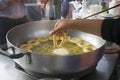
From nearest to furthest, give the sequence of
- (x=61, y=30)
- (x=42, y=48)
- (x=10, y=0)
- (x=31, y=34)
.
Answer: (x=61, y=30), (x=42, y=48), (x=31, y=34), (x=10, y=0)

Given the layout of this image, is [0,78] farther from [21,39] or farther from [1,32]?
[1,32]

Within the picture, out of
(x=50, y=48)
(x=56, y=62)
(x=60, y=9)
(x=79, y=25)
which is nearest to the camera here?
(x=56, y=62)

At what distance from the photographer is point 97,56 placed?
0.65m

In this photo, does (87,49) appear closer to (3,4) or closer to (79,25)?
(79,25)

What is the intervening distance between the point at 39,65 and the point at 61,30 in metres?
0.17

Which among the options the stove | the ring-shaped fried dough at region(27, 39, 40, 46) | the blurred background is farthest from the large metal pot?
the blurred background

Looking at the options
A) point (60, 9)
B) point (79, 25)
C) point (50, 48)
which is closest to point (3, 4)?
point (60, 9)

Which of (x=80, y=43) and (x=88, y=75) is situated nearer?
(x=88, y=75)

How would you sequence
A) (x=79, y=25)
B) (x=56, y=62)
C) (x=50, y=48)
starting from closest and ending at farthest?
(x=56, y=62)
(x=79, y=25)
(x=50, y=48)

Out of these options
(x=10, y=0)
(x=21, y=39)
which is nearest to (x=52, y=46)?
(x=21, y=39)

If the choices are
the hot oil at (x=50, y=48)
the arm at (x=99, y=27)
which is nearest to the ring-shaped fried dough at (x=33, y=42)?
the hot oil at (x=50, y=48)

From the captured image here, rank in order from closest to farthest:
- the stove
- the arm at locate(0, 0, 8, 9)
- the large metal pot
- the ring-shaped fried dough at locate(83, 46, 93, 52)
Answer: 1. the large metal pot
2. the stove
3. the ring-shaped fried dough at locate(83, 46, 93, 52)
4. the arm at locate(0, 0, 8, 9)

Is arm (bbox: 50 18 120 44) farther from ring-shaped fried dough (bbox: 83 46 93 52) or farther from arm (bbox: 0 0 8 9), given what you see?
arm (bbox: 0 0 8 9)

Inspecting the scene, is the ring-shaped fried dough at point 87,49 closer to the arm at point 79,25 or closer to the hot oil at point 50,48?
the hot oil at point 50,48
